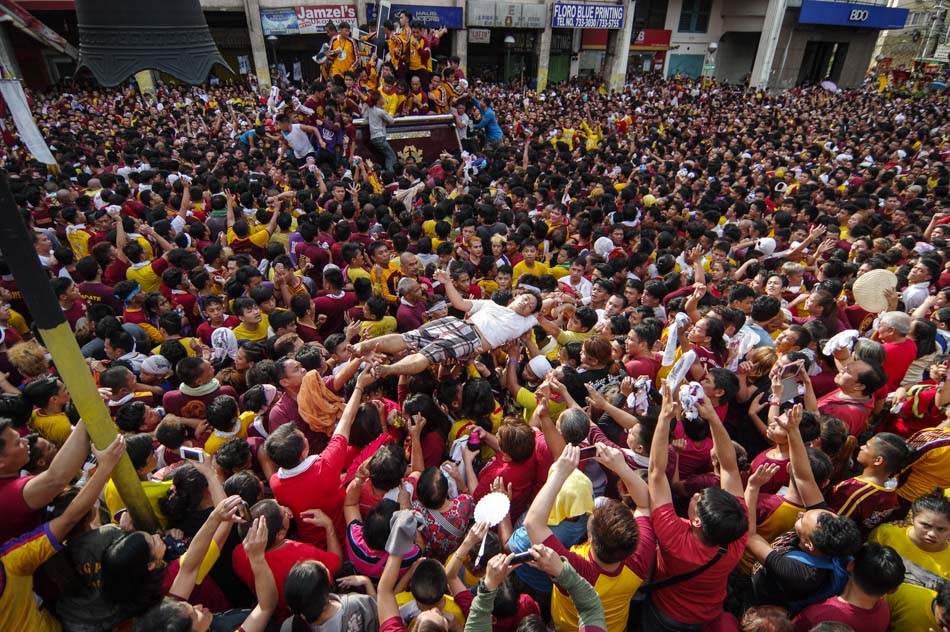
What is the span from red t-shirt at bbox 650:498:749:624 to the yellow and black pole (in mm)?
2245

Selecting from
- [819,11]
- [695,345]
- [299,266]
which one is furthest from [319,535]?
[819,11]

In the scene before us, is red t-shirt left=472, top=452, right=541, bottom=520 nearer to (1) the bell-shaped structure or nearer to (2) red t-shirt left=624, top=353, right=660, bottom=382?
(2) red t-shirt left=624, top=353, right=660, bottom=382

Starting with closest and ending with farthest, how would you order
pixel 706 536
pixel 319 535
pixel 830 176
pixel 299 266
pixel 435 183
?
pixel 706 536
pixel 319 535
pixel 299 266
pixel 435 183
pixel 830 176

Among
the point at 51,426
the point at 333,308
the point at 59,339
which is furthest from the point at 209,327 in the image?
the point at 59,339

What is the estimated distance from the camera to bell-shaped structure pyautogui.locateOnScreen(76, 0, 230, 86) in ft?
7.35

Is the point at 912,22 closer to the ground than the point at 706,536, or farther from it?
farther from it

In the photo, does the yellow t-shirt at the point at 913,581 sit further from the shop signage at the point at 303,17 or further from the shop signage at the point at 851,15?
the shop signage at the point at 851,15

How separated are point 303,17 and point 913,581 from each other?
82.8 ft

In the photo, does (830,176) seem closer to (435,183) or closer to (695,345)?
(435,183)

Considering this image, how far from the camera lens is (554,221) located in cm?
715

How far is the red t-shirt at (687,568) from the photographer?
219 centimetres

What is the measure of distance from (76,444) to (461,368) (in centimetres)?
251

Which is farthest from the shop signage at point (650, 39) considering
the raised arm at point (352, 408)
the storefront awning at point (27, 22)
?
the raised arm at point (352, 408)

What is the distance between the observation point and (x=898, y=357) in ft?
12.6
